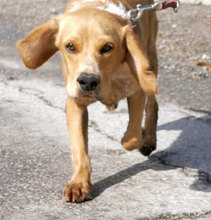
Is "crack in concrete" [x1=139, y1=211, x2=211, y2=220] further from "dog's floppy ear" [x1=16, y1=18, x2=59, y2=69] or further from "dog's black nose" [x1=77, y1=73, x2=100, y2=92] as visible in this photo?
"dog's floppy ear" [x1=16, y1=18, x2=59, y2=69]

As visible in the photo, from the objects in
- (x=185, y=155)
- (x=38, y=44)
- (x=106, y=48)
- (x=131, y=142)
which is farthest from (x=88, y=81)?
(x=185, y=155)

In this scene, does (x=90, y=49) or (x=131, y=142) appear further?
(x=131, y=142)

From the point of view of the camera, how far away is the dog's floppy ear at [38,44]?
3.71m

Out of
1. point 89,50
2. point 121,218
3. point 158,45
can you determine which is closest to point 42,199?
point 121,218

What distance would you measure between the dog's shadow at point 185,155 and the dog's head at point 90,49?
2.14 ft

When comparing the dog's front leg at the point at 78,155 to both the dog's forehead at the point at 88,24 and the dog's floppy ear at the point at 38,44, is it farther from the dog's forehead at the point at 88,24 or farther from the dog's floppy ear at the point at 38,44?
the dog's forehead at the point at 88,24

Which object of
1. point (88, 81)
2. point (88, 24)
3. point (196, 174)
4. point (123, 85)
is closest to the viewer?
point (88, 81)

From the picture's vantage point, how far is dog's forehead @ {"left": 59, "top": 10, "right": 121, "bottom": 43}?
3516 millimetres

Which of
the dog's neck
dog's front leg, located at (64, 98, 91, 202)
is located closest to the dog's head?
the dog's neck

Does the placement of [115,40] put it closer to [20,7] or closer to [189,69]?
[189,69]

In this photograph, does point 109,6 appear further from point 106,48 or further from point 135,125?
point 135,125

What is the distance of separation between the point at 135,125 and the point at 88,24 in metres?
0.87

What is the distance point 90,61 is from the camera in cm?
346

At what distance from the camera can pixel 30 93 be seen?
5.91m
